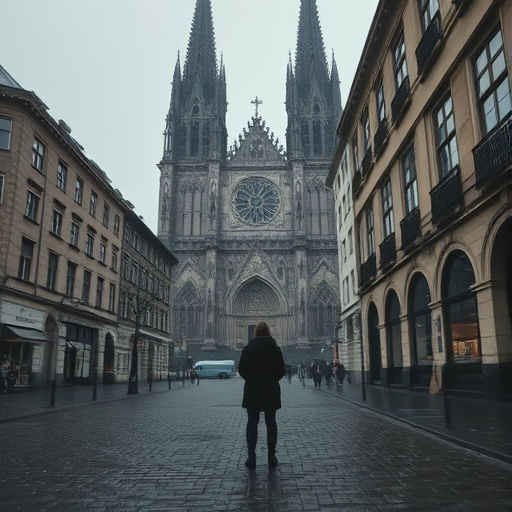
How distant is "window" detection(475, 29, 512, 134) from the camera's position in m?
12.1

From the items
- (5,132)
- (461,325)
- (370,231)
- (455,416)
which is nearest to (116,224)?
(5,132)

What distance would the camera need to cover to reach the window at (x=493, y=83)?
12062mm

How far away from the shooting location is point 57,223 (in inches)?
1053

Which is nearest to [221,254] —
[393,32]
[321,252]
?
[321,252]

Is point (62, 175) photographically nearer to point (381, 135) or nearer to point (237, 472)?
point (381, 135)

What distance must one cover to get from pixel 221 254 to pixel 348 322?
31173mm

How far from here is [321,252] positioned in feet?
203

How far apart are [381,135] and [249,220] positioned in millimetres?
42817

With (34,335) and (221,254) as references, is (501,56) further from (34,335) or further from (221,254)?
(221,254)

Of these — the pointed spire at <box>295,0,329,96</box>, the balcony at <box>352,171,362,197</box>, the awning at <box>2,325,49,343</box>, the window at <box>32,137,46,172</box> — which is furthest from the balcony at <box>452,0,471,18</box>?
the pointed spire at <box>295,0,329,96</box>

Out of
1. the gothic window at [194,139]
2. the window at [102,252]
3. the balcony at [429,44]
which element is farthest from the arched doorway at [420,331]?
the gothic window at [194,139]

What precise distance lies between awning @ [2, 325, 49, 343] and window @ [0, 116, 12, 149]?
7.87 metres

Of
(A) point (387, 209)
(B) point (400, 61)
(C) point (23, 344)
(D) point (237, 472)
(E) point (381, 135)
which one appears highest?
(B) point (400, 61)

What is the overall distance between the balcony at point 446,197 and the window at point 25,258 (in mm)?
17334
